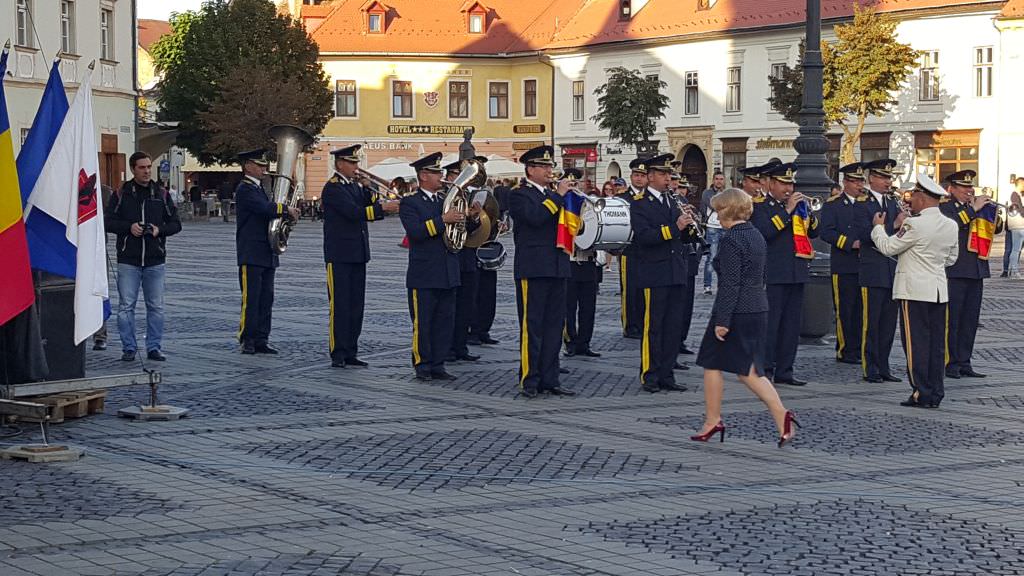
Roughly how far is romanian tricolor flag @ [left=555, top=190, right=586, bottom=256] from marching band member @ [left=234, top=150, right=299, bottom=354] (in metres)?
3.57

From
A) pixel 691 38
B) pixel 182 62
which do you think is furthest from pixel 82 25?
pixel 691 38

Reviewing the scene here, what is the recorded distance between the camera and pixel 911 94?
55375mm

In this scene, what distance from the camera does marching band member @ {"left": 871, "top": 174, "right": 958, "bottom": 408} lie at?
12766mm

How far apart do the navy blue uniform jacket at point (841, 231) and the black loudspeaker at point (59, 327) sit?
7.07m

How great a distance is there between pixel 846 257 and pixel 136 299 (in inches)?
264

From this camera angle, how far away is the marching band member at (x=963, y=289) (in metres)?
14.9

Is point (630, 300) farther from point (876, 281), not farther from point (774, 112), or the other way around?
point (774, 112)

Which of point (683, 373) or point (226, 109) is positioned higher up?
point (226, 109)

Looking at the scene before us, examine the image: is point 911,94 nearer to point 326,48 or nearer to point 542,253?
point 326,48

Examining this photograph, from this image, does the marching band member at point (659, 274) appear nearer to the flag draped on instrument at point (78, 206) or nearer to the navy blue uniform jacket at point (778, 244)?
the navy blue uniform jacket at point (778, 244)

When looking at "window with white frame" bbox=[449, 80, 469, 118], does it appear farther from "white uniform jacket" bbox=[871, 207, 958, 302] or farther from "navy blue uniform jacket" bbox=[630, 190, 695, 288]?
"white uniform jacket" bbox=[871, 207, 958, 302]

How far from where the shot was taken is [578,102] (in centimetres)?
7050

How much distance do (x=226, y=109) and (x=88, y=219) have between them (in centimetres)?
5102

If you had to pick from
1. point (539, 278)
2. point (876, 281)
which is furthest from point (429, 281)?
point (876, 281)
